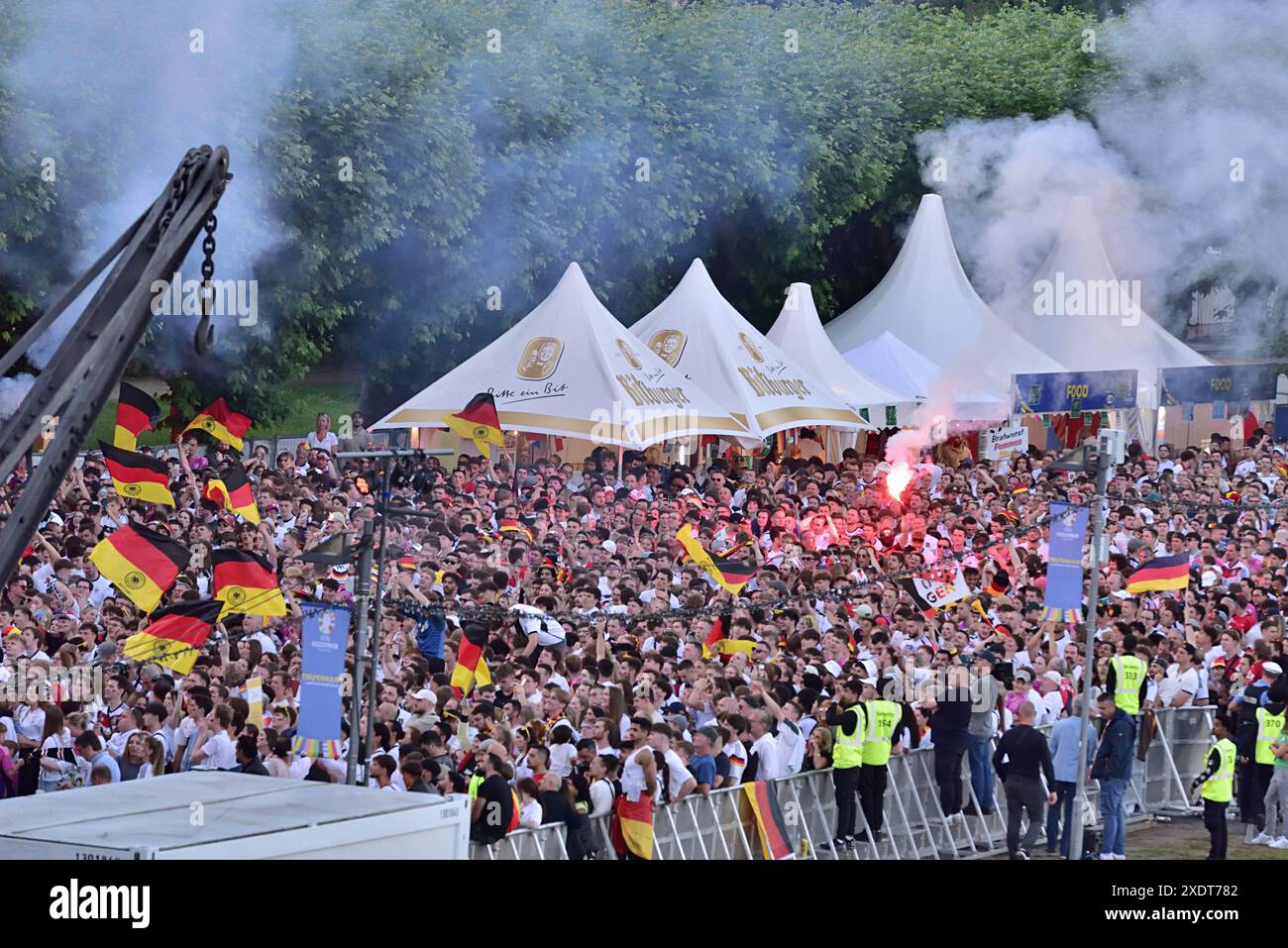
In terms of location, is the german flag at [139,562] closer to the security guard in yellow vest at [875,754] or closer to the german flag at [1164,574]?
the security guard in yellow vest at [875,754]

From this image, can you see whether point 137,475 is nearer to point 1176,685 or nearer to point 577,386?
point 1176,685

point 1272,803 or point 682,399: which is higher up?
point 682,399

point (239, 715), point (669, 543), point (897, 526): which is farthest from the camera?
point (897, 526)

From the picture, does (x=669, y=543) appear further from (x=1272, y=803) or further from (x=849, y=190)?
(x=849, y=190)

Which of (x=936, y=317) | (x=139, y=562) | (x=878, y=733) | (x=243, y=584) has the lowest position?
(x=878, y=733)

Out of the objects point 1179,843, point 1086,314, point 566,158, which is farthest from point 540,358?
point 1179,843

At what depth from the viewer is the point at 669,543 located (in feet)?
66.6

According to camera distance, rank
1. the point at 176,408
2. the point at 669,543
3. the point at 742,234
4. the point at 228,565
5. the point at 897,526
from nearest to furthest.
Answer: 1. the point at 228,565
2. the point at 669,543
3. the point at 897,526
4. the point at 176,408
5. the point at 742,234

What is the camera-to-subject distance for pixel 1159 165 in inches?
1407

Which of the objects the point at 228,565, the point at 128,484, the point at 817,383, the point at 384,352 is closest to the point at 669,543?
the point at 128,484

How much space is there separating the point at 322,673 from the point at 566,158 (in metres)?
21.0

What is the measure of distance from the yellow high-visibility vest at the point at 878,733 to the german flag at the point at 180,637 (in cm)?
418

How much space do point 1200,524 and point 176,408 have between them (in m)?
13.8

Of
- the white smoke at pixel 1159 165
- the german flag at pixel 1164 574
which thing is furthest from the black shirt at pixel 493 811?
the white smoke at pixel 1159 165
